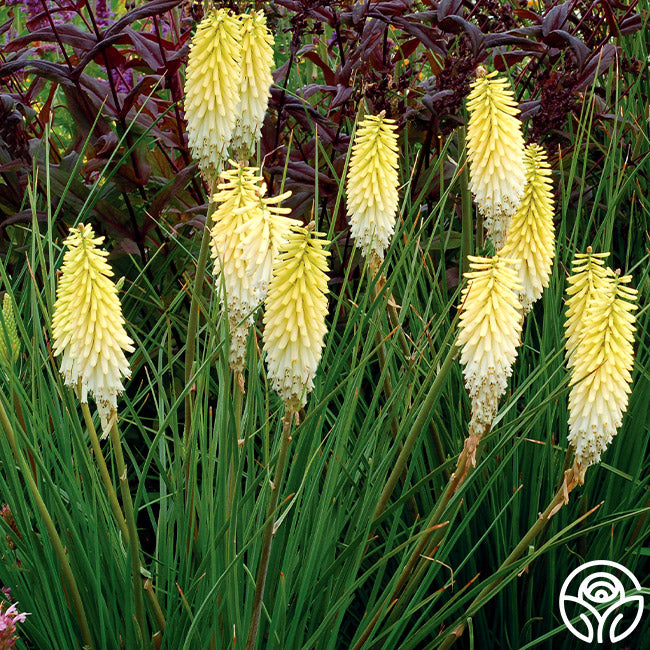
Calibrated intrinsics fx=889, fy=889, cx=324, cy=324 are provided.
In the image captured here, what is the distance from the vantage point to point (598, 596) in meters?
2.57

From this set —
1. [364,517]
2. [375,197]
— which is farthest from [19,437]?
[375,197]

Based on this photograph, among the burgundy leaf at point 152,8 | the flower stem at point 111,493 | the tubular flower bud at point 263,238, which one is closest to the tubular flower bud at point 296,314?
the tubular flower bud at point 263,238

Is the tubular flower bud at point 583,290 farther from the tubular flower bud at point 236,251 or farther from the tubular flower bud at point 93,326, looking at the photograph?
the tubular flower bud at point 93,326

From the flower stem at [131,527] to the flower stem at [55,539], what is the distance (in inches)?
6.4

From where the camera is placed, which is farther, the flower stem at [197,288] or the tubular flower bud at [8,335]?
the tubular flower bud at [8,335]

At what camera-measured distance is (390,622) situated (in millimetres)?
2287

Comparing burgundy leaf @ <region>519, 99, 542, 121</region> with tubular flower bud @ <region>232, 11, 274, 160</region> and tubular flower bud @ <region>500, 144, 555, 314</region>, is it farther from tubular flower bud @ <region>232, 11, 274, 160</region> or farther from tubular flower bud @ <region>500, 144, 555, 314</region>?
tubular flower bud @ <region>232, 11, 274, 160</region>

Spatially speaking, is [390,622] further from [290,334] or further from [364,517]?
[290,334]

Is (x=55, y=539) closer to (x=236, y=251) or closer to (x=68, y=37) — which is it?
(x=236, y=251)

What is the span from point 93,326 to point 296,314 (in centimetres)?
41

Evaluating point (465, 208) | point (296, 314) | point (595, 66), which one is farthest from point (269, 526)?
point (595, 66)

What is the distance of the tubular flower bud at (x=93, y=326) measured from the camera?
181 centimetres

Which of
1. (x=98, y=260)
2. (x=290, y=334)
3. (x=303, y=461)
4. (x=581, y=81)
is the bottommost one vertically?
(x=303, y=461)

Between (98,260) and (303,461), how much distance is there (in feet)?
2.80
